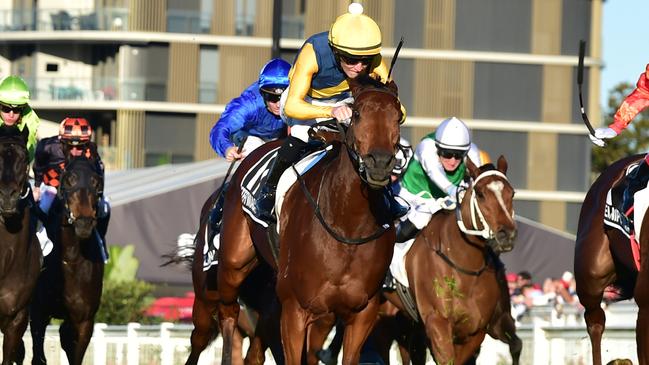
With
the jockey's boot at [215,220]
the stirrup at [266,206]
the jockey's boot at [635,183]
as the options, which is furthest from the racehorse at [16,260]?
the jockey's boot at [635,183]

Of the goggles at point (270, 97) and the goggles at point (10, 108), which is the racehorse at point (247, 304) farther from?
the goggles at point (10, 108)

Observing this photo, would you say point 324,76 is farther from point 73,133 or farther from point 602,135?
point 73,133

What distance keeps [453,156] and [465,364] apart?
1.69 metres

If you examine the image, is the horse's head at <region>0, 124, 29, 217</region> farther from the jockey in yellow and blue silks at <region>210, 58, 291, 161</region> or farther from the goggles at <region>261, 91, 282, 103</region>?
the goggles at <region>261, 91, 282, 103</region>

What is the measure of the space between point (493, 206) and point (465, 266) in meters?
0.73


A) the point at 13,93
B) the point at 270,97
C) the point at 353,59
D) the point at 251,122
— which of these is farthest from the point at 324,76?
the point at 13,93

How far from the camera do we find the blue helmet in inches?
457

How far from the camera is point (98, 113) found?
5588 cm

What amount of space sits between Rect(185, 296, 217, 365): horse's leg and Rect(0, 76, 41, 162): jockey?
5.96 ft

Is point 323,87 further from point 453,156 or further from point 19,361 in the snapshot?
point 19,361

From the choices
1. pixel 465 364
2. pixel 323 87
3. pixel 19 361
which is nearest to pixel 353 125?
pixel 323 87

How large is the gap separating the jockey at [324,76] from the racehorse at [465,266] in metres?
1.94

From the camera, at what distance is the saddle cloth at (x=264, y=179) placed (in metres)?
9.57

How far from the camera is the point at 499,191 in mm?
11273
